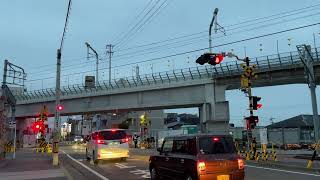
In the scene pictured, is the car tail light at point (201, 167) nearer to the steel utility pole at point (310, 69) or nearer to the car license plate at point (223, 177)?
the car license plate at point (223, 177)

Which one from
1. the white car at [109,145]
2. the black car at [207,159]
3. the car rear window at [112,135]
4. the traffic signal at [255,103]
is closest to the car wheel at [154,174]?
the black car at [207,159]

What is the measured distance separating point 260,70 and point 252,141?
607 inches

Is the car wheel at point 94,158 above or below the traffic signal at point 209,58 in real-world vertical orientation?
below

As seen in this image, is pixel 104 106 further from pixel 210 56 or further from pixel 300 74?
pixel 210 56

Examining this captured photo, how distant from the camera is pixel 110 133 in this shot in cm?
2731

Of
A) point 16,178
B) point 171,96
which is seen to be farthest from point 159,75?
point 16,178

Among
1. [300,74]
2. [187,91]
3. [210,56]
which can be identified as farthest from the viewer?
[187,91]

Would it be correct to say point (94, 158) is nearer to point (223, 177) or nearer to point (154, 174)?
point (154, 174)

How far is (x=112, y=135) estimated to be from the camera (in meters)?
27.2

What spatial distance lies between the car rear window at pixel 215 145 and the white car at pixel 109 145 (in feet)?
48.8

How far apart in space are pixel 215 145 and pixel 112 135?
15356mm

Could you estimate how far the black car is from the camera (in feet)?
39.9

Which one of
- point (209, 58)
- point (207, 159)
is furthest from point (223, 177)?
point (209, 58)

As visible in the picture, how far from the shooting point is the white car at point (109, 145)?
26584 mm
